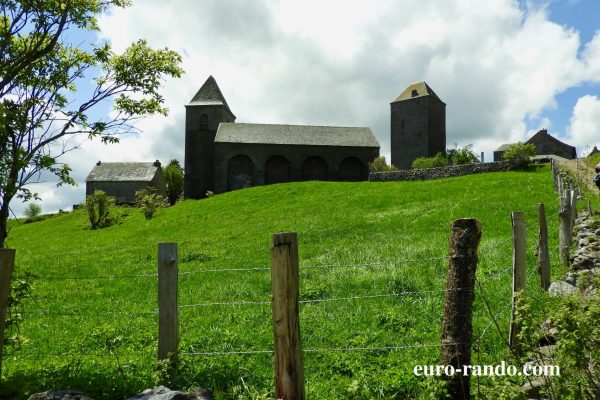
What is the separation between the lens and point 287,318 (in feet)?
13.7

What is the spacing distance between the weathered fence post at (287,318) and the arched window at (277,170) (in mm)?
55779

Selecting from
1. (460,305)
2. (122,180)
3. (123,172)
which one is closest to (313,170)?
(122,180)

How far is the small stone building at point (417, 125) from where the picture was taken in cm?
6519

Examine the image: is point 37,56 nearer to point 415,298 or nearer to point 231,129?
point 415,298

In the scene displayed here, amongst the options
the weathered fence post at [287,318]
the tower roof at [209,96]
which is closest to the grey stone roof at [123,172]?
the tower roof at [209,96]

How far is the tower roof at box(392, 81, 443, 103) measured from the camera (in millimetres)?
66438

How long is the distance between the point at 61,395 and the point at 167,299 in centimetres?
137

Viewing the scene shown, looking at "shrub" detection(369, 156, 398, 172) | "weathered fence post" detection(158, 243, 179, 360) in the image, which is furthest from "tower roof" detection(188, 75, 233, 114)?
"weathered fence post" detection(158, 243, 179, 360)

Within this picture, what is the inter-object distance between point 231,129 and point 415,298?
54906 mm

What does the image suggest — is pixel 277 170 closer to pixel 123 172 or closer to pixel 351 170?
pixel 351 170

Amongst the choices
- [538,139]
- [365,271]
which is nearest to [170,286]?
[365,271]

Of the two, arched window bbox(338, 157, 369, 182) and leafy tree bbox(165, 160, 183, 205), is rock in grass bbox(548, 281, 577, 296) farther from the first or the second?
leafy tree bbox(165, 160, 183, 205)

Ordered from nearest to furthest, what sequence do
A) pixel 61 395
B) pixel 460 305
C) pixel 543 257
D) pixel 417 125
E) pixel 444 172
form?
pixel 460 305 → pixel 61 395 → pixel 543 257 → pixel 444 172 → pixel 417 125

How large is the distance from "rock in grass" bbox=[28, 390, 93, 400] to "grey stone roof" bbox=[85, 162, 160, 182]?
7166cm
